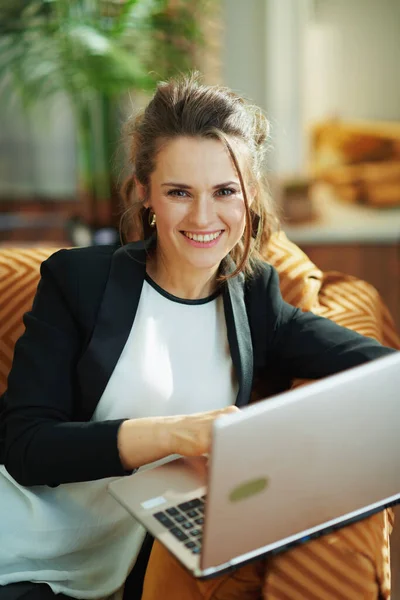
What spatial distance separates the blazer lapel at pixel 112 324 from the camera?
1253 mm

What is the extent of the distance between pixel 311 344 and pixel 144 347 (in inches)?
12.1

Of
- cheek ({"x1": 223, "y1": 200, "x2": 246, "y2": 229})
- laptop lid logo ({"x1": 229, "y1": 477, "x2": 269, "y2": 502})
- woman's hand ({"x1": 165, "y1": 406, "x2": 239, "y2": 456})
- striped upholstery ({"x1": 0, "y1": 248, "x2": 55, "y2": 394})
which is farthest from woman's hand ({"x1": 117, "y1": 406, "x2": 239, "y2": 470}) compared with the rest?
striped upholstery ({"x1": 0, "y1": 248, "x2": 55, "y2": 394})

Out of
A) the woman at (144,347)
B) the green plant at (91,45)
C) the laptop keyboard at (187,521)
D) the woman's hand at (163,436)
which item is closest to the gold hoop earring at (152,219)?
the woman at (144,347)

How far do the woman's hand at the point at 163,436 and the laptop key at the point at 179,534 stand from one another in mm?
138

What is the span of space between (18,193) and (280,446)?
4.29 metres

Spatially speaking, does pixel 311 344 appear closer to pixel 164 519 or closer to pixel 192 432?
pixel 192 432

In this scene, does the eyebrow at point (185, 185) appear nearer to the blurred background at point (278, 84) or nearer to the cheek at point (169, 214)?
the cheek at point (169, 214)

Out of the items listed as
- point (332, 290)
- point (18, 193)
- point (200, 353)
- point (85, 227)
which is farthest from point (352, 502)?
point (18, 193)

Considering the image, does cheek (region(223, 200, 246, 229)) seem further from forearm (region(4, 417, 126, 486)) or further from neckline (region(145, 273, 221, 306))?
forearm (region(4, 417, 126, 486))

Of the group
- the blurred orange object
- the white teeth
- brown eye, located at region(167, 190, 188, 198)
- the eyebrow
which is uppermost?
the eyebrow

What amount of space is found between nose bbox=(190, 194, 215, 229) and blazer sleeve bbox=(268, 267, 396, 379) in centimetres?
25

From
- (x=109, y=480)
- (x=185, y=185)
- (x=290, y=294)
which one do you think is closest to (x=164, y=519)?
(x=109, y=480)

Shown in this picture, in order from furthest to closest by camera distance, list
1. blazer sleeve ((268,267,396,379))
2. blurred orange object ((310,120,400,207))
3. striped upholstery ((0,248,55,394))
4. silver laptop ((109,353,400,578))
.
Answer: blurred orange object ((310,120,400,207)), striped upholstery ((0,248,55,394)), blazer sleeve ((268,267,396,379)), silver laptop ((109,353,400,578))

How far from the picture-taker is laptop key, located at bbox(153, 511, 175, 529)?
3.30ft
